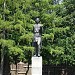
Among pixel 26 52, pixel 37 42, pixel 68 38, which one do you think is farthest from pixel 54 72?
pixel 37 42

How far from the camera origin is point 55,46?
23500 mm

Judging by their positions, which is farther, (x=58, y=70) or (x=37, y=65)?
(x=58, y=70)

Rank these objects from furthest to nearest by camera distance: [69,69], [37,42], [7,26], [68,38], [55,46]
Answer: [69,69] → [68,38] → [55,46] → [7,26] → [37,42]

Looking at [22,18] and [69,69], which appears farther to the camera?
[69,69]

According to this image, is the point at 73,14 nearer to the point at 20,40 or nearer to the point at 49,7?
the point at 49,7

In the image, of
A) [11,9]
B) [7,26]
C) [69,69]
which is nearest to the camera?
[7,26]

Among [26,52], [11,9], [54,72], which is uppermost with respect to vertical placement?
[11,9]

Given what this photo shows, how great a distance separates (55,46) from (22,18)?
13.8 feet

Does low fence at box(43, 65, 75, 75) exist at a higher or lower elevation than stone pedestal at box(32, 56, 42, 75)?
lower

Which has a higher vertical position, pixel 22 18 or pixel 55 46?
pixel 22 18

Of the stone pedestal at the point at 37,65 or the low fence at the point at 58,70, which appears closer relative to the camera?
the stone pedestal at the point at 37,65

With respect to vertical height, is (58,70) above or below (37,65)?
below

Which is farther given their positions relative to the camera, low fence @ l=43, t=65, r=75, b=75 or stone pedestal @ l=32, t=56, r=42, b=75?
low fence @ l=43, t=65, r=75, b=75

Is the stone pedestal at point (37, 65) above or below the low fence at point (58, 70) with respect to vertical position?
above
